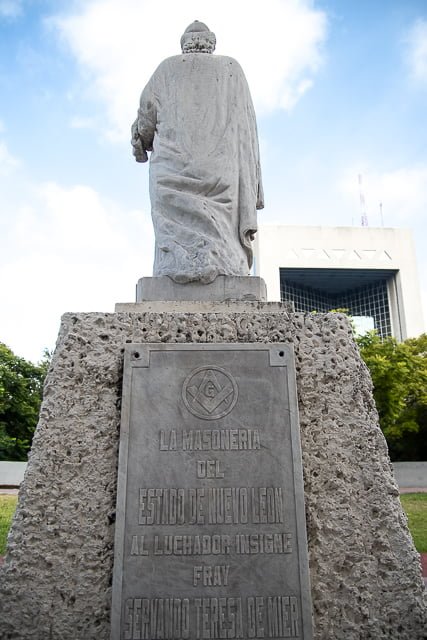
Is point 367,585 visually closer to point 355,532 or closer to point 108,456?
point 355,532

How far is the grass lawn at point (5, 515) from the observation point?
7.60 metres

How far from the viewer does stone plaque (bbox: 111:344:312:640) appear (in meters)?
2.47

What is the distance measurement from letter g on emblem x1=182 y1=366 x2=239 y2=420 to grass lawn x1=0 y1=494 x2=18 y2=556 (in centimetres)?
514

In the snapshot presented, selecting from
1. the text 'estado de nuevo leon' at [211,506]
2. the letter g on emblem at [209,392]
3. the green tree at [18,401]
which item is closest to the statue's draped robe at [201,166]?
the letter g on emblem at [209,392]

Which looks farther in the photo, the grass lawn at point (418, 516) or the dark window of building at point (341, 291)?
the dark window of building at point (341, 291)

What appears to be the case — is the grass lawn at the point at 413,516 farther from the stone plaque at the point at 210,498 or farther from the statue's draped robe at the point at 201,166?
the statue's draped robe at the point at 201,166

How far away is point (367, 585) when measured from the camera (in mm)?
2592

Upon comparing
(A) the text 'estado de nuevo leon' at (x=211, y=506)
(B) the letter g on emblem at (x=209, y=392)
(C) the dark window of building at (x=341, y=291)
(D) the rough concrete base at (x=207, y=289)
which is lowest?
→ (A) the text 'estado de nuevo leon' at (x=211, y=506)

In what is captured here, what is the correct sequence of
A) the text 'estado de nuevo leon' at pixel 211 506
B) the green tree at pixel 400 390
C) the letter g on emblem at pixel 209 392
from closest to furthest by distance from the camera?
the text 'estado de nuevo leon' at pixel 211 506 < the letter g on emblem at pixel 209 392 < the green tree at pixel 400 390

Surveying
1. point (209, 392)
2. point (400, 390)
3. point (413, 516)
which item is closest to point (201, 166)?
point (209, 392)

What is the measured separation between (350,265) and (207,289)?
31737 millimetres

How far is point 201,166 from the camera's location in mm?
3646

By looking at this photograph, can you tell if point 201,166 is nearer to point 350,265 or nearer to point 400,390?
point 400,390

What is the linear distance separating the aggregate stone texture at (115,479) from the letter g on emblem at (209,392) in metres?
0.23
